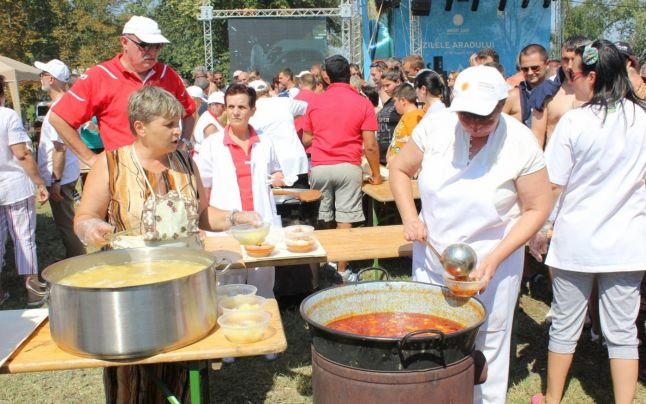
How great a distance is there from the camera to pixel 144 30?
336 centimetres

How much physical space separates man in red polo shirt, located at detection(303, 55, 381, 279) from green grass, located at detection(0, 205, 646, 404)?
1388 mm

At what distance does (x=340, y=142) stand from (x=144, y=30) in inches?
85.1

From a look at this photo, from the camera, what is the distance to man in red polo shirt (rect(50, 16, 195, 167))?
338 cm

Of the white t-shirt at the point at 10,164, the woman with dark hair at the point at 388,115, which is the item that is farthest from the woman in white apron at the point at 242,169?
the woman with dark hair at the point at 388,115

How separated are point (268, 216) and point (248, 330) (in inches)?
75.1

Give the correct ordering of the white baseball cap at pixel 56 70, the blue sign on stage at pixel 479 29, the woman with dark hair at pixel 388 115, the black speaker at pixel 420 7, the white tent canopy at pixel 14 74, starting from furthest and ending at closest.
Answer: the blue sign on stage at pixel 479 29 < the black speaker at pixel 420 7 < the white tent canopy at pixel 14 74 < the woman with dark hair at pixel 388 115 < the white baseball cap at pixel 56 70

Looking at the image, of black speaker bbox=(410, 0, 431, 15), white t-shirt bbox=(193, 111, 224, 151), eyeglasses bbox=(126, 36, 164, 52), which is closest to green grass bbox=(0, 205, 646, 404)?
eyeglasses bbox=(126, 36, 164, 52)

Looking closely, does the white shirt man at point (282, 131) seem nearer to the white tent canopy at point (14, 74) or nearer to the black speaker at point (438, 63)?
the white tent canopy at point (14, 74)

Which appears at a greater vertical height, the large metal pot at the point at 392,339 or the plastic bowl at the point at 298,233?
the plastic bowl at the point at 298,233

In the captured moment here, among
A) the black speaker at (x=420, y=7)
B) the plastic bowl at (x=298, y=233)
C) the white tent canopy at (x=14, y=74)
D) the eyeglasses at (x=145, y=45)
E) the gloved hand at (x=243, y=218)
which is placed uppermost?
the black speaker at (x=420, y=7)

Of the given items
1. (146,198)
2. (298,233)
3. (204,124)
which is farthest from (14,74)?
(146,198)

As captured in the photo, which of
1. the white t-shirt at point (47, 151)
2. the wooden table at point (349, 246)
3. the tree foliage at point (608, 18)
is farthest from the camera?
the tree foliage at point (608, 18)

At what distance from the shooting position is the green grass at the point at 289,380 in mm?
3441

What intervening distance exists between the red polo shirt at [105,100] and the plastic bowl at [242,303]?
1624 millimetres
